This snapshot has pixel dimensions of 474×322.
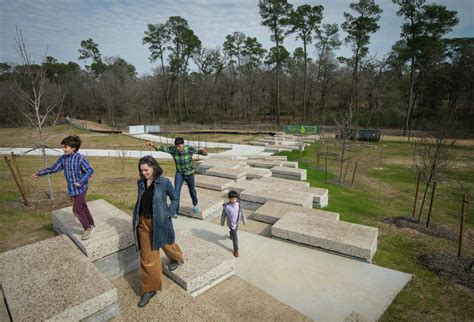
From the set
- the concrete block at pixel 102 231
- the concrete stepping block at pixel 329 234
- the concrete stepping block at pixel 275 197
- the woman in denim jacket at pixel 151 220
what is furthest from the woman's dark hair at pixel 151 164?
the concrete stepping block at pixel 275 197

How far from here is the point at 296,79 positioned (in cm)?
4938

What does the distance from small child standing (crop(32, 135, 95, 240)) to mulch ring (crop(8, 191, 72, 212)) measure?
348 centimetres

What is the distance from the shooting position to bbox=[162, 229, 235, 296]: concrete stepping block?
3529mm

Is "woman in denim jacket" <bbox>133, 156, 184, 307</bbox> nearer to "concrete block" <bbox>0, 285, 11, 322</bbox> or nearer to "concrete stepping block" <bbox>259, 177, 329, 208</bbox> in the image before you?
"concrete block" <bbox>0, 285, 11, 322</bbox>

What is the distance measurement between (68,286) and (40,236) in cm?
297

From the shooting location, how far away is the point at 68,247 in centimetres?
395

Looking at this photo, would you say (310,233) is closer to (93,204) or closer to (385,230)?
(385,230)

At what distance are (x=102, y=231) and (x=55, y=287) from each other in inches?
44.7

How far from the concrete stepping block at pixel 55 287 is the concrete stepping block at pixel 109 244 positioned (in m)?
0.16

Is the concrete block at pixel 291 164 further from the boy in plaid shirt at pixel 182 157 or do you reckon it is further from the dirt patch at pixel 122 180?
the boy in plaid shirt at pixel 182 157

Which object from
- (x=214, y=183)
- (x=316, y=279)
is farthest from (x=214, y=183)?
(x=316, y=279)

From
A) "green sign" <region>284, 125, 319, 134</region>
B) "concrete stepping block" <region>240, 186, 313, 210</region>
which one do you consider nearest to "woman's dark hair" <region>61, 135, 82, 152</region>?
"concrete stepping block" <region>240, 186, 313, 210</region>

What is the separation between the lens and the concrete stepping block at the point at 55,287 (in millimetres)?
2760

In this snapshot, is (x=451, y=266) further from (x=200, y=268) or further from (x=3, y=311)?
(x=3, y=311)
